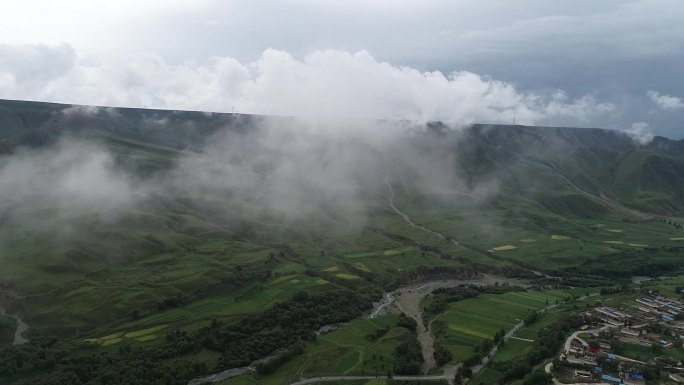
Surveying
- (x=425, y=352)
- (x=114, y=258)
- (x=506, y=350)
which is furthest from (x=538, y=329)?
(x=114, y=258)

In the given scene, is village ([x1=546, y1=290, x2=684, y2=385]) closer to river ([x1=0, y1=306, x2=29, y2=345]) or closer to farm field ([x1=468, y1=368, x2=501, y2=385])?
farm field ([x1=468, y1=368, x2=501, y2=385])

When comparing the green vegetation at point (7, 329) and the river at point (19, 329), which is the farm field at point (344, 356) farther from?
the green vegetation at point (7, 329)

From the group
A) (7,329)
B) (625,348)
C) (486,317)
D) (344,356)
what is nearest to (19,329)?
(7,329)

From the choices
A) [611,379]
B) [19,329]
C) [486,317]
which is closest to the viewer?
[611,379]

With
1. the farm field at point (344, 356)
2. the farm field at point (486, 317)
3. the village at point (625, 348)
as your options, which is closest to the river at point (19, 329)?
the farm field at point (344, 356)

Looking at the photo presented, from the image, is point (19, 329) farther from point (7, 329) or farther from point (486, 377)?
point (486, 377)

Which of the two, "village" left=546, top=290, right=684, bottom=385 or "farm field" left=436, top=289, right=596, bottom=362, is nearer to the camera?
"village" left=546, top=290, right=684, bottom=385

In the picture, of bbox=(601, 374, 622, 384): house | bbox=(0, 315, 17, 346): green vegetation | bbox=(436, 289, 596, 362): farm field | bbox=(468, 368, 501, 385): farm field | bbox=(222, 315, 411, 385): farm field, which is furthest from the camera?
bbox=(436, 289, 596, 362): farm field

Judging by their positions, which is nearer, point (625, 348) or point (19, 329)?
point (625, 348)

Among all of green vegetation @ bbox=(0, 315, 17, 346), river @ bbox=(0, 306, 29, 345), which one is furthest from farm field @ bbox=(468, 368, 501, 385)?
green vegetation @ bbox=(0, 315, 17, 346)
